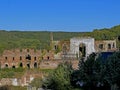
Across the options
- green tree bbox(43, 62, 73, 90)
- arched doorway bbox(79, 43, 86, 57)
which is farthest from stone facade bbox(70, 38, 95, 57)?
green tree bbox(43, 62, 73, 90)

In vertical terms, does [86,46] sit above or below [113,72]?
above

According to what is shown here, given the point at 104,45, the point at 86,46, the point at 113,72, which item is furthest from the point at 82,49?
the point at 113,72

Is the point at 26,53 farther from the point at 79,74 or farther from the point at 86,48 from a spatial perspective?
the point at 79,74

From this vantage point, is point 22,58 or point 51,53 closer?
point 22,58

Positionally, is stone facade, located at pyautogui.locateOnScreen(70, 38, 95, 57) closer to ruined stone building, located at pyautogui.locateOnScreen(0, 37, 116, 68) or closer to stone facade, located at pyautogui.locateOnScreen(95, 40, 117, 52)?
ruined stone building, located at pyautogui.locateOnScreen(0, 37, 116, 68)

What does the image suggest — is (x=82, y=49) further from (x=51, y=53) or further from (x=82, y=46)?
(x=51, y=53)

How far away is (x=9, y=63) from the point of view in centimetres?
6134

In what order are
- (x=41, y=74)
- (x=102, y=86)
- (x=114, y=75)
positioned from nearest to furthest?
1. (x=114, y=75)
2. (x=102, y=86)
3. (x=41, y=74)

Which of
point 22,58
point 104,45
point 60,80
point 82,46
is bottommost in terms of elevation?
point 60,80

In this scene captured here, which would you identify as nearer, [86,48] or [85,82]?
[85,82]

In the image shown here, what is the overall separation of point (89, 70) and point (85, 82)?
3.19 feet

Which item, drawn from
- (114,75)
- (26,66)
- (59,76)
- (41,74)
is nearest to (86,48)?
(26,66)

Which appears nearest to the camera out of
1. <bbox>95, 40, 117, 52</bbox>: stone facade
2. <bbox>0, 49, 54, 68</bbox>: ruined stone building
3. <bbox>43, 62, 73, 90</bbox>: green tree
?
<bbox>43, 62, 73, 90</bbox>: green tree

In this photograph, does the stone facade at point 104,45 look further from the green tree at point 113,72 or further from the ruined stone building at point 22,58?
the green tree at point 113,72
